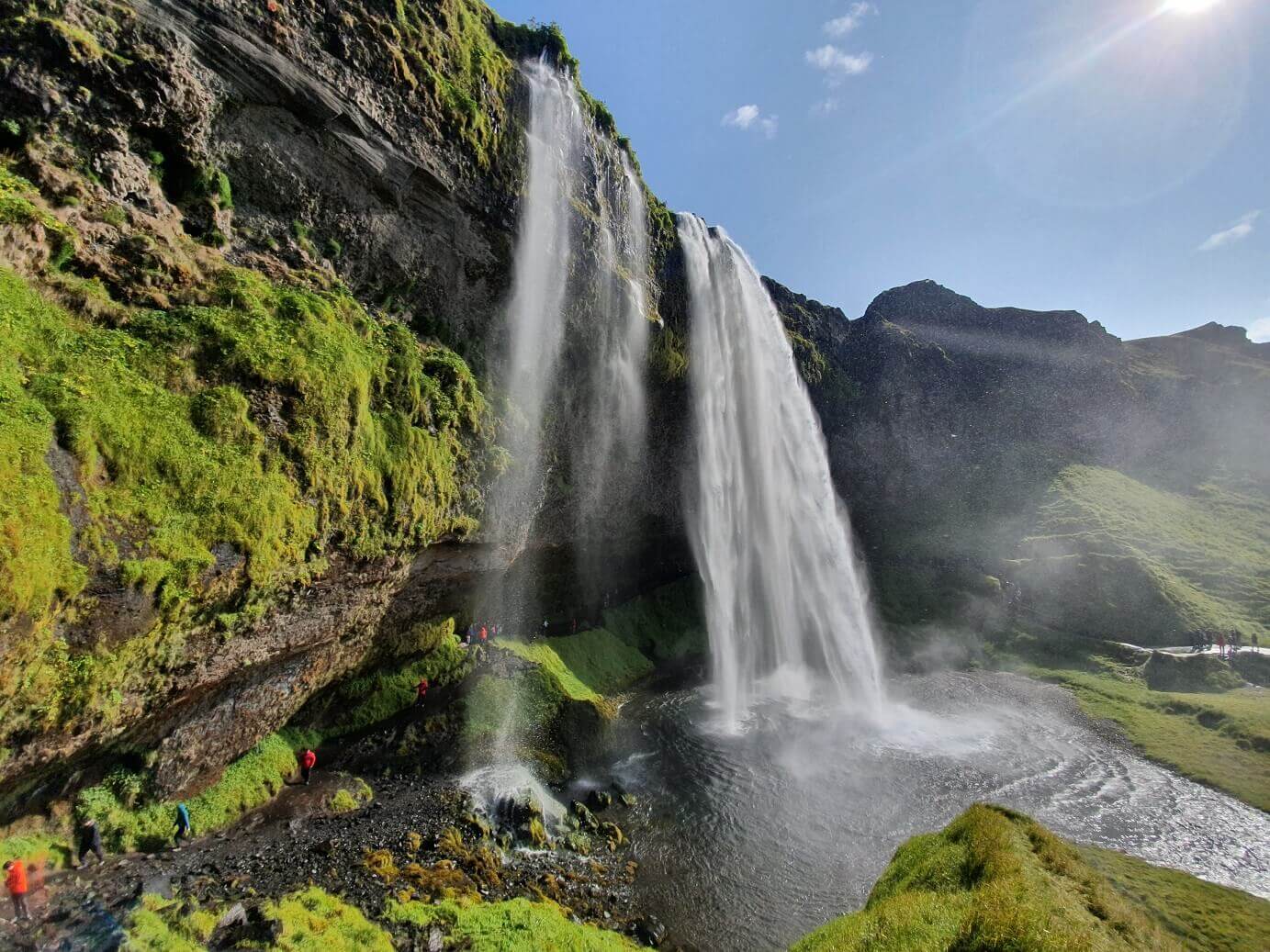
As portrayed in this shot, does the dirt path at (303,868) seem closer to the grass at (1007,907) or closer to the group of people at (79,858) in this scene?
the group of people at (79,858)

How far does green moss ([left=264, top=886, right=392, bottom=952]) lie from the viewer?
8.97 m

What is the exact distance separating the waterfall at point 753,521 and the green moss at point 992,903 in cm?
2021

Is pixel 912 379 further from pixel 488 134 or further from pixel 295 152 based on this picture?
pixel 295 152

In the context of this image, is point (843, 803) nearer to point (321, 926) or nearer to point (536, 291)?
point (321, 926)

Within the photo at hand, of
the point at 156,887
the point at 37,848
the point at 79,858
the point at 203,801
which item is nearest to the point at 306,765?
the point at 203,801

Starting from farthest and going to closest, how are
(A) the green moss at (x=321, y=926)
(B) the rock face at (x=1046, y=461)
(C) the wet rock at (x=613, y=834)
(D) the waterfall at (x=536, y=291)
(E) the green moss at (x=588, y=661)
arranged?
(B) the rock face at (x=1046, y=461) → (E) the green moss at (x=588, y=661) → (D) the waterfall at (x=536, y=291) → (C) the wet rock at (x=613, y=834) → (A) the green moss at (x=321, y=926)

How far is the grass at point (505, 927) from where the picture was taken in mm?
9953

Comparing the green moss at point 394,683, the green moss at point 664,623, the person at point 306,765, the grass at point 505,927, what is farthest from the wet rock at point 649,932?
the green moss at point 664,623

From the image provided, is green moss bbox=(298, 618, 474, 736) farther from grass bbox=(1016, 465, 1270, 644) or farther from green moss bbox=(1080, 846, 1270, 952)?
grass bbox=(1016, 465, 1270, 644)

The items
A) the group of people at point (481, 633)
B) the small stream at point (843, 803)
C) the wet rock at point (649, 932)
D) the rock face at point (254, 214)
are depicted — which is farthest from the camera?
the group of people at point (481, 633)

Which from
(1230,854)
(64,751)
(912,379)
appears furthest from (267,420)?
(912,379)

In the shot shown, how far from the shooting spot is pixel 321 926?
9445mm

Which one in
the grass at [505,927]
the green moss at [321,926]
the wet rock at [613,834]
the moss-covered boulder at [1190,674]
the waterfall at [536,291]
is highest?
the waterfall at [536,291]

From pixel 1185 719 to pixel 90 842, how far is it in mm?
38315
